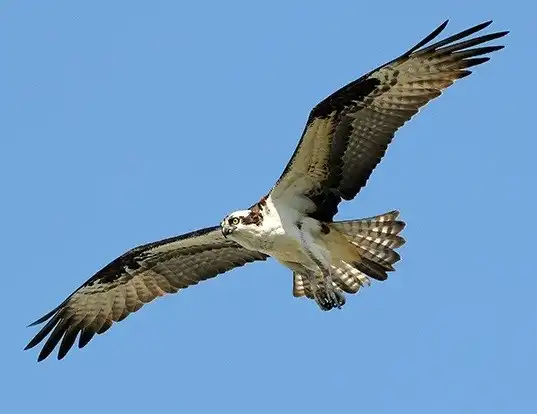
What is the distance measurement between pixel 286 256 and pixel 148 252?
2.03 metres

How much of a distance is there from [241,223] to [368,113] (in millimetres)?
1767

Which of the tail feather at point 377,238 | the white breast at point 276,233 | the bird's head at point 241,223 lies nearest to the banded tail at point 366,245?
the tail feather at point 377,238

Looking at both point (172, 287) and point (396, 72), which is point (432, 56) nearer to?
point (396, 72)

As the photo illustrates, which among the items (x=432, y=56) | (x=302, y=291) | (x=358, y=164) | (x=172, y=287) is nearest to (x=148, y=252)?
(x=172, y=287)

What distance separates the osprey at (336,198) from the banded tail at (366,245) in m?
0.01

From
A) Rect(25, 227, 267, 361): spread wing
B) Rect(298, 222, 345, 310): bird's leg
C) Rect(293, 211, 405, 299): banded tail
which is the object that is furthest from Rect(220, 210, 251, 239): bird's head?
Rect(25, 227, 267, 361): spread wing

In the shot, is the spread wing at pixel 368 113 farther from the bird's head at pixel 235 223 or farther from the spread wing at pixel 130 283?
the spread wing at pixel 130 283

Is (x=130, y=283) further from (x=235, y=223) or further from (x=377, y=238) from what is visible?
(x=377, y=238)

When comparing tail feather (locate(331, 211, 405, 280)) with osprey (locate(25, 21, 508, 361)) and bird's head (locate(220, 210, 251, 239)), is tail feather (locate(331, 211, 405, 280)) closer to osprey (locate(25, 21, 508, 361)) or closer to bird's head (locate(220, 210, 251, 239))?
osprey (locate(25, 21, 508, 361))

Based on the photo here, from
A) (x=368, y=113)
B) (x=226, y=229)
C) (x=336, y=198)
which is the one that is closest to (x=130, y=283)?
(x=226, y=229)

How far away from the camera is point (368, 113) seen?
15320mm

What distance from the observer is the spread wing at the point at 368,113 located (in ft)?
49.5

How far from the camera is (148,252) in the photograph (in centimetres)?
1705

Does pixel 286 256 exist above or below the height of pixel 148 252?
below
